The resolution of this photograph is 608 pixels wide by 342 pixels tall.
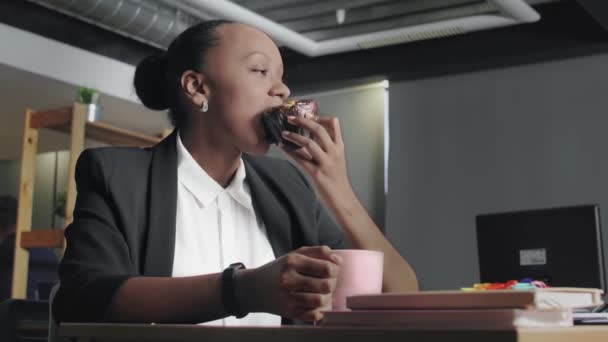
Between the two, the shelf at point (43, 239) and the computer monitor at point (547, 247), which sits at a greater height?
the shelf at point (43, 239)

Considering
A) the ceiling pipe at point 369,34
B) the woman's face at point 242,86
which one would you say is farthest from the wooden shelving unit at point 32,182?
the woman's face at point 242,86

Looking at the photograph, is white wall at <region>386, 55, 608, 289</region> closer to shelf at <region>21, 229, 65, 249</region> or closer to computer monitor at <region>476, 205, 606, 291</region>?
computer monitor at <region>476, 205, 606, 291</region>

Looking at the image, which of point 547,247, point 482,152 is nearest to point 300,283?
point 547,247

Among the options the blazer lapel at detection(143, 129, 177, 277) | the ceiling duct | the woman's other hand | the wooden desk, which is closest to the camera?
the wooden desk

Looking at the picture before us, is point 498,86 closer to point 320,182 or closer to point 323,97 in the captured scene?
point 323,97

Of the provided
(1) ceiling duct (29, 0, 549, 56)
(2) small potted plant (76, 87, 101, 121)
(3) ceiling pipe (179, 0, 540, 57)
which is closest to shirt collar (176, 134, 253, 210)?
(3) ceiling pipe (179, 0, 540, 57)

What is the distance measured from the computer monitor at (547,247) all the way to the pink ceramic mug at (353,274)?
1.70 m

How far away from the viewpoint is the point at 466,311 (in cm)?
68

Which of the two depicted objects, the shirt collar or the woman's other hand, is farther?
the shirt collar

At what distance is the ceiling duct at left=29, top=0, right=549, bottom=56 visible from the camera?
423 centimetres

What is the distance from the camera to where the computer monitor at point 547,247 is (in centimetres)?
251

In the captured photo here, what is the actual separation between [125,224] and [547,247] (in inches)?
69.2

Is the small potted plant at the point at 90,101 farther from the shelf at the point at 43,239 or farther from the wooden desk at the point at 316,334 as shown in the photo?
the wooden desk at the point at 316,334

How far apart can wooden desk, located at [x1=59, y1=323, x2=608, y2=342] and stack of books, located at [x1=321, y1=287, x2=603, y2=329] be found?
0.02 metres
